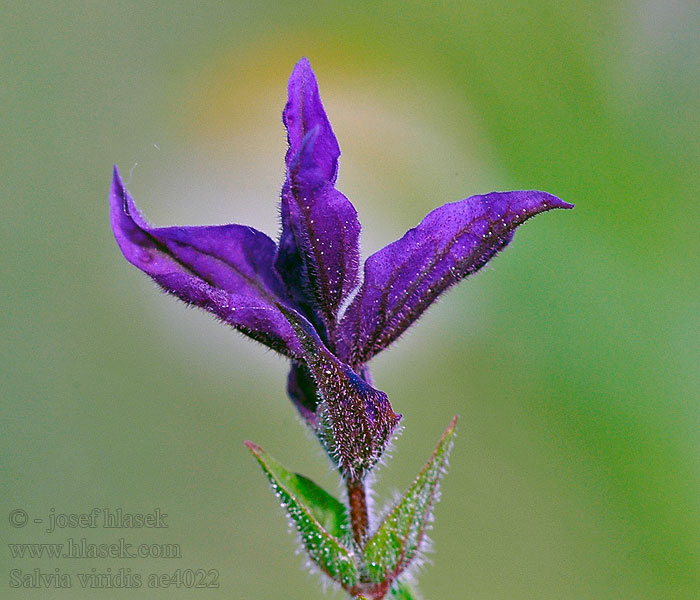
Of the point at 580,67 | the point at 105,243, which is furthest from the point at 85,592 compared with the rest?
the point at 580,67

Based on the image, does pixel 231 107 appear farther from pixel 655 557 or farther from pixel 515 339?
pixel 655 557

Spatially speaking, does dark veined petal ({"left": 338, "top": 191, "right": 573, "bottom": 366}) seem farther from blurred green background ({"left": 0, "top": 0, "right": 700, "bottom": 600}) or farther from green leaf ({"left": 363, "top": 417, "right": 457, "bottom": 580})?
blurred green background ({"left": 0, "top": 0, "right": 700, "bottom": 600})

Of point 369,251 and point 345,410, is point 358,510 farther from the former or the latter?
point 369,251

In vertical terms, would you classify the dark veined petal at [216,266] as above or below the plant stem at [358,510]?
above

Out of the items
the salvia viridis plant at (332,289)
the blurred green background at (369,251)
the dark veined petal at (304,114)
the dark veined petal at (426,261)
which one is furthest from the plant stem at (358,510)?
the blurred green background at (369,251)

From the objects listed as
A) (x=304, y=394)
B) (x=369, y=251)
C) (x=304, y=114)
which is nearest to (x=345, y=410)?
(x=304, y=394)

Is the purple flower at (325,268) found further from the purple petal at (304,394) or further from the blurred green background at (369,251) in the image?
the blurred green background at (369,251)

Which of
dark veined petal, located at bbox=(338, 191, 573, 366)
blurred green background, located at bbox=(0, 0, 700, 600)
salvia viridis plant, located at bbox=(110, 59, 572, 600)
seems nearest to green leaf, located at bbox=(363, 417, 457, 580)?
salvia viridis plant, located at bbox=(110, 59, 572, 600)
